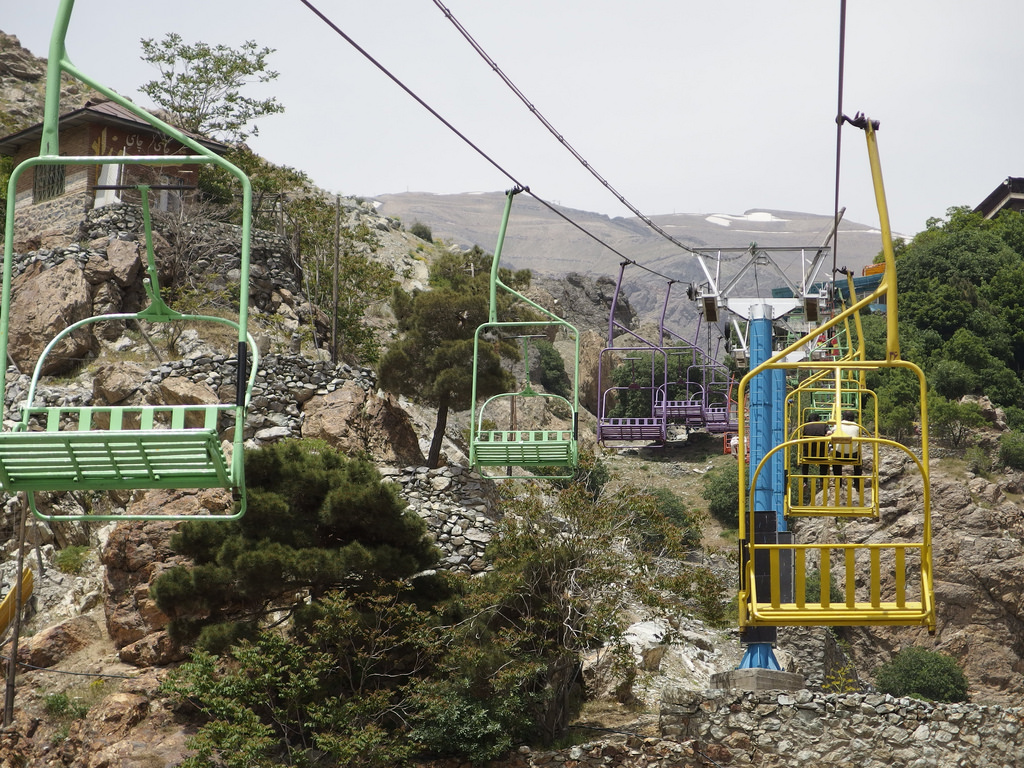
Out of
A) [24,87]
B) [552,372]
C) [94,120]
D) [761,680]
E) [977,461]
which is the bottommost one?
[761,680]

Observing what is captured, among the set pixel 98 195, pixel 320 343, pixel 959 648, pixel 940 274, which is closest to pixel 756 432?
pixel 959 648

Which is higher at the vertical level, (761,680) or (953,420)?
(953,420)

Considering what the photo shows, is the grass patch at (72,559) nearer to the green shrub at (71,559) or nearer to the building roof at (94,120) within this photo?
the green shrub at (71,559)

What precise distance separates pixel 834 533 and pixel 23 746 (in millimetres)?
19893

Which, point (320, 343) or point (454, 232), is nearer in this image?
point (320, 343)

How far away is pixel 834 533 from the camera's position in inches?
1101

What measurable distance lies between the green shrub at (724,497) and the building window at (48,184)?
65.5 ft

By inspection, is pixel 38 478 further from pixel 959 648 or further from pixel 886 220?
pixel 959 648

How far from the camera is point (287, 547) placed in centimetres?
1451

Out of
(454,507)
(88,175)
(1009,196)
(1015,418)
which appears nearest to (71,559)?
(454,507)

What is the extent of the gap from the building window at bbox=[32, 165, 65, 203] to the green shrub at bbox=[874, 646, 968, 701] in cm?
2339

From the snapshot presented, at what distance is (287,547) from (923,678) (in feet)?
46.9

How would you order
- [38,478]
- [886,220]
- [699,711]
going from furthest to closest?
[699,711], [886,220], [38,478]

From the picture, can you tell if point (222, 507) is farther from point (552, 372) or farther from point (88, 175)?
point (552, 372)
